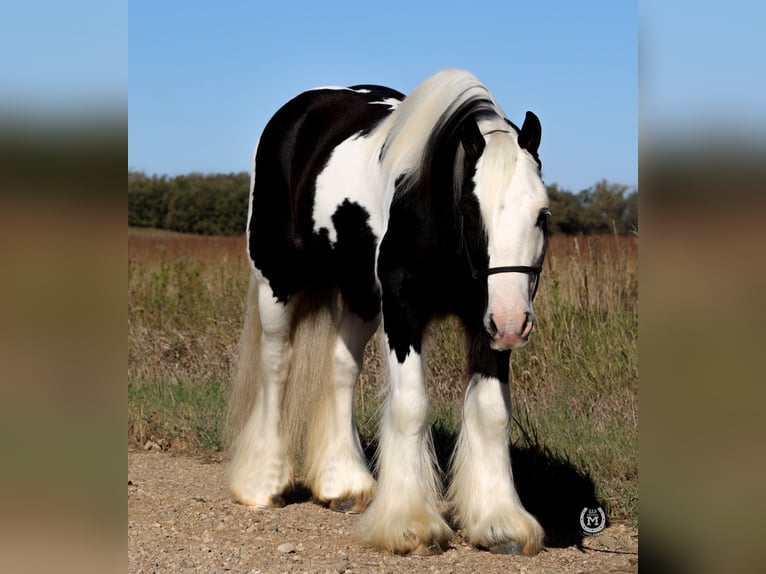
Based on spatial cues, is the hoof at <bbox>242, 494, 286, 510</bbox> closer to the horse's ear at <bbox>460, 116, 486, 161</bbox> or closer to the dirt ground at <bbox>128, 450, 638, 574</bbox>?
the dirt ground at <bbox>128, 450, 638, 574</bbox>

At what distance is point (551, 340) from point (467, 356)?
2789 millimetres

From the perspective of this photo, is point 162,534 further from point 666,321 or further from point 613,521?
point 666,321

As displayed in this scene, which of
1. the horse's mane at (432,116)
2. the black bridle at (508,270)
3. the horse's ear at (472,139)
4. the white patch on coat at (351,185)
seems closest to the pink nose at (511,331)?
the black bridle at (508,270)

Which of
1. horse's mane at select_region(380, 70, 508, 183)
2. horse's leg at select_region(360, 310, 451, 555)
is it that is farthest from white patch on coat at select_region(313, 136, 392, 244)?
horse's leg at select_region(360, 310, 451, 555)

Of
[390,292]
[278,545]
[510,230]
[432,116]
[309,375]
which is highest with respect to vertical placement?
[432,116]

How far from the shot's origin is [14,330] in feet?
5.00

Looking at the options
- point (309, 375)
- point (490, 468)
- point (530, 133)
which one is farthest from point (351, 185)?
point (490, 468)

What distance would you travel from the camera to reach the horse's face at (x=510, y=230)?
3363 mm

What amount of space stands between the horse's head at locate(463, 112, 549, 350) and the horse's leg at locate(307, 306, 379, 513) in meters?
1.60

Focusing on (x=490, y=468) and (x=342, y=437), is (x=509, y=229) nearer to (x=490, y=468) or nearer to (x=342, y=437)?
(x=490, y=468)

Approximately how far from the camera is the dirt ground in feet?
12.5

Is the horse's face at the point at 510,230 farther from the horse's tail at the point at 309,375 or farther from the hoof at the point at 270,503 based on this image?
the hoof at the point at 270,503

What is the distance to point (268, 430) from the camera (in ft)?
16.6

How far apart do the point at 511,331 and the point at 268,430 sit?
216 centimetres
